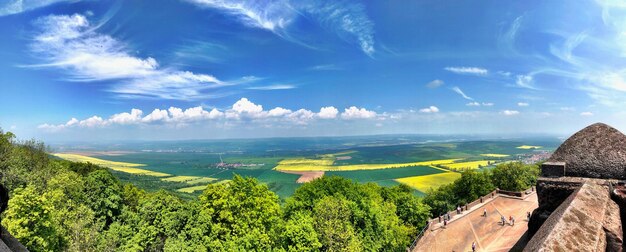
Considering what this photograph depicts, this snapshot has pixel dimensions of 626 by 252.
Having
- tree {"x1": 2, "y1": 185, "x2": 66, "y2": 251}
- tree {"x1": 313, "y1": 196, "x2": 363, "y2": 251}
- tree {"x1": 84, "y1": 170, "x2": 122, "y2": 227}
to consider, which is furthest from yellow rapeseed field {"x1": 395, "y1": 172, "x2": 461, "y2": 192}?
tree {"x1": 2, "y1": 185, "x2": 66, "y2": 251}

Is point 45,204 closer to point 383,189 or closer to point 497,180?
point 383,189

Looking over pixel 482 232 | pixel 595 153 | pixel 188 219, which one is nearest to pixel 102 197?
pixel 188 219

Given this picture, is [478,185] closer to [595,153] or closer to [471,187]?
[471,187]

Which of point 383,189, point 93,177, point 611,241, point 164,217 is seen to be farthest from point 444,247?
point 93,177

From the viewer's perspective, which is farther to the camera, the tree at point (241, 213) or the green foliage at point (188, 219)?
the tree at point (241, 213)

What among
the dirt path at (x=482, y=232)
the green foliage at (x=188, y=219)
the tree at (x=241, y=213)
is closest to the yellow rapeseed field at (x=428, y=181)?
the dirt path at (x=482, y=232)

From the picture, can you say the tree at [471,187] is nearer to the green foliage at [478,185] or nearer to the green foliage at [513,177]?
the green foliage at [478,185]
